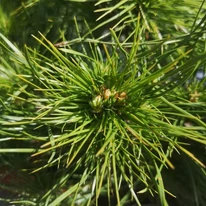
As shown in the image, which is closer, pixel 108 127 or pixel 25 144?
pixel 108 127

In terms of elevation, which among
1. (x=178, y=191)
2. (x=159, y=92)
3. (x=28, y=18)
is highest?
(x=28, y=18)

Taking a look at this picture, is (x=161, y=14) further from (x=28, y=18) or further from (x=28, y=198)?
(x=28, y=198)

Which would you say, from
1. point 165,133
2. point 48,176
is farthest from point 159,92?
point 48,176

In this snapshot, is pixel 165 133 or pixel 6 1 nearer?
pixel 165 133

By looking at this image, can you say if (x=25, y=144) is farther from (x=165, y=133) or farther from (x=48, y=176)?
(x=165, y=133)

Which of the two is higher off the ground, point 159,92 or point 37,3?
point 37,3

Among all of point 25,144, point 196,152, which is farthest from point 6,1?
point 196,152
